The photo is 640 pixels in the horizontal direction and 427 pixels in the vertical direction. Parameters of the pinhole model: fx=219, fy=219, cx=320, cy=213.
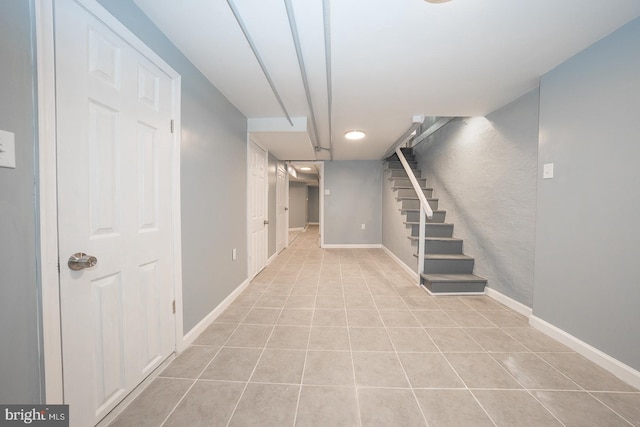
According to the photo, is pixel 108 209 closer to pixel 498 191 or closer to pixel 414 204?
pixel 498 191

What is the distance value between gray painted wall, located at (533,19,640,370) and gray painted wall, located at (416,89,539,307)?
0.26m

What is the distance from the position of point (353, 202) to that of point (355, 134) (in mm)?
2283

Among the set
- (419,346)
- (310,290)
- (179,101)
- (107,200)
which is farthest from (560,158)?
(107,200)

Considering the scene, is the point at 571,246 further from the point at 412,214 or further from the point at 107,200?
the point at 107,200

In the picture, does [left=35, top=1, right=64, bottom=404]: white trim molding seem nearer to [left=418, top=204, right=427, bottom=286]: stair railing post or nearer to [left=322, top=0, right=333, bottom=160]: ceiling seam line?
[left=322, top=0, right=333, bottom=160]: ceiling seam line

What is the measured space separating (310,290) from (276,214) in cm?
215

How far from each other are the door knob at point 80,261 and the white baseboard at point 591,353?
9.88 ft

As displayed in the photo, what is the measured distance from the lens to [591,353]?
1.52 m

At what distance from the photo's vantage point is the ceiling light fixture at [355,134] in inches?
133

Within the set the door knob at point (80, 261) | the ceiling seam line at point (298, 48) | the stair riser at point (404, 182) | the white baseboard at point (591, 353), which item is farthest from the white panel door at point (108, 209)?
the stair riser at point (404, 182)

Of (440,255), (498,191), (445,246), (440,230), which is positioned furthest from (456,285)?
(498,191)

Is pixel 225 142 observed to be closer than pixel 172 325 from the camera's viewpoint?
No

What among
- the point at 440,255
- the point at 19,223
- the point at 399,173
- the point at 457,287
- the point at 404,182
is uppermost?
the point at 399,173

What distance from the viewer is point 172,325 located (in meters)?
1.52
